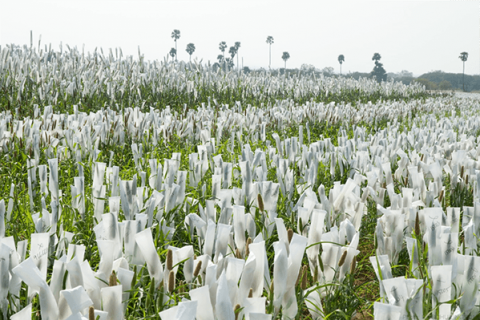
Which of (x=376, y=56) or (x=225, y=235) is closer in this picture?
(x=225, y=235)

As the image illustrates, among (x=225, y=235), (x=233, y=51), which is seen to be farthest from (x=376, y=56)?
(x=225, y=235)

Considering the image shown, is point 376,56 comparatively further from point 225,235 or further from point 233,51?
point 225,235

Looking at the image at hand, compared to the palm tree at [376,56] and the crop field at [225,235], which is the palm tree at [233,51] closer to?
the palm tree at [376,56]

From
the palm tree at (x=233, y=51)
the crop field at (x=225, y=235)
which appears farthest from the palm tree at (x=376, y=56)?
the crop field at (x=225, y=235)

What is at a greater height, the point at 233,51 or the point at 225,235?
the point at 233,51

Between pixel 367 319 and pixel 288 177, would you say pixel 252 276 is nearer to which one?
pixel 367 319

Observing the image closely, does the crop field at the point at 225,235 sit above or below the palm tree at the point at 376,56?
below

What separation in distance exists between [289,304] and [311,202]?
64cm

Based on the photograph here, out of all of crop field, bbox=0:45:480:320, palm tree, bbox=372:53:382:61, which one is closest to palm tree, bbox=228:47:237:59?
palm tree, bbox=372:53:382:61

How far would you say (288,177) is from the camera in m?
2.62

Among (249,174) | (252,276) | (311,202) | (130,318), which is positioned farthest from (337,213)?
(130,318)

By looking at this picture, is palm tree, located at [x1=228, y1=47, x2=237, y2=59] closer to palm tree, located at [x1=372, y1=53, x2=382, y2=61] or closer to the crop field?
palm tree, located at [x1=372, y1=53, x2=382, y2=61]

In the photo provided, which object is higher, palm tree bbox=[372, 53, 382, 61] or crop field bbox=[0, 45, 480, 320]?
palm tree bbox=[372, 53, 382, 61]

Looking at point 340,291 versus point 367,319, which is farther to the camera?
point 367,319
